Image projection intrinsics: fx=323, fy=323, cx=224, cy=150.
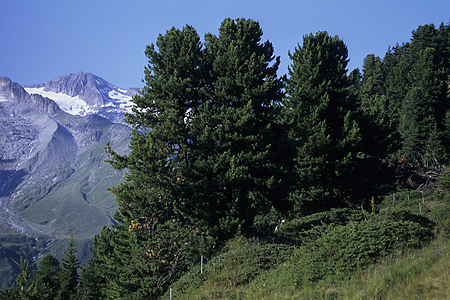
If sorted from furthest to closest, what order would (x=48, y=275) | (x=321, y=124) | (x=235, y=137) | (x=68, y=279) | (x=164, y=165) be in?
(x=48, y=275), (x=68, y=279), (x=321, y=124), (x=235, y=137), (x=164, y=165)

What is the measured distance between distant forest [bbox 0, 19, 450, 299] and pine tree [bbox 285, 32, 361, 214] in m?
0.08

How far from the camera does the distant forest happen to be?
17.2 metres

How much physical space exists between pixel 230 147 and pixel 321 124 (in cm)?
841

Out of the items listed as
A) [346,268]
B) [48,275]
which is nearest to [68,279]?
[48,275]

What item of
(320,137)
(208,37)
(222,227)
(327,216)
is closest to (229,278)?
(222,227)

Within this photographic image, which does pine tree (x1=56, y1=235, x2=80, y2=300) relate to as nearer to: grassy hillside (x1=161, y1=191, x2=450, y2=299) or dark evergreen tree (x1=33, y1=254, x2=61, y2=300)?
dark evergreen tree (x1=33, y1=254, x2=61, y2=300)

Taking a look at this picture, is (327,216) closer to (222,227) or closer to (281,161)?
(281,161)

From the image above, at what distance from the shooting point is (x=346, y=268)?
9.59 metres

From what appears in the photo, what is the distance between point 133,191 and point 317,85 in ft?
53.5

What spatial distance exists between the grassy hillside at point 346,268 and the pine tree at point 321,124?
9.05 m

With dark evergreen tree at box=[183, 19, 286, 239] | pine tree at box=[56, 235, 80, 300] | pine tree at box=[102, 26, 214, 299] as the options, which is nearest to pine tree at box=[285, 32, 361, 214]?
dark evergreen tree at box=[183, 19, 286, 239]

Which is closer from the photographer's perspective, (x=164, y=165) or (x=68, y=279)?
(x=164, y=165)

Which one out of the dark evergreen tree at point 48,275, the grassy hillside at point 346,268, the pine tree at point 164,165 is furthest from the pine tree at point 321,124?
the dark evergreen tree at point 48,275

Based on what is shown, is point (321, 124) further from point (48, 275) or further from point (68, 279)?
point (48, 275)
